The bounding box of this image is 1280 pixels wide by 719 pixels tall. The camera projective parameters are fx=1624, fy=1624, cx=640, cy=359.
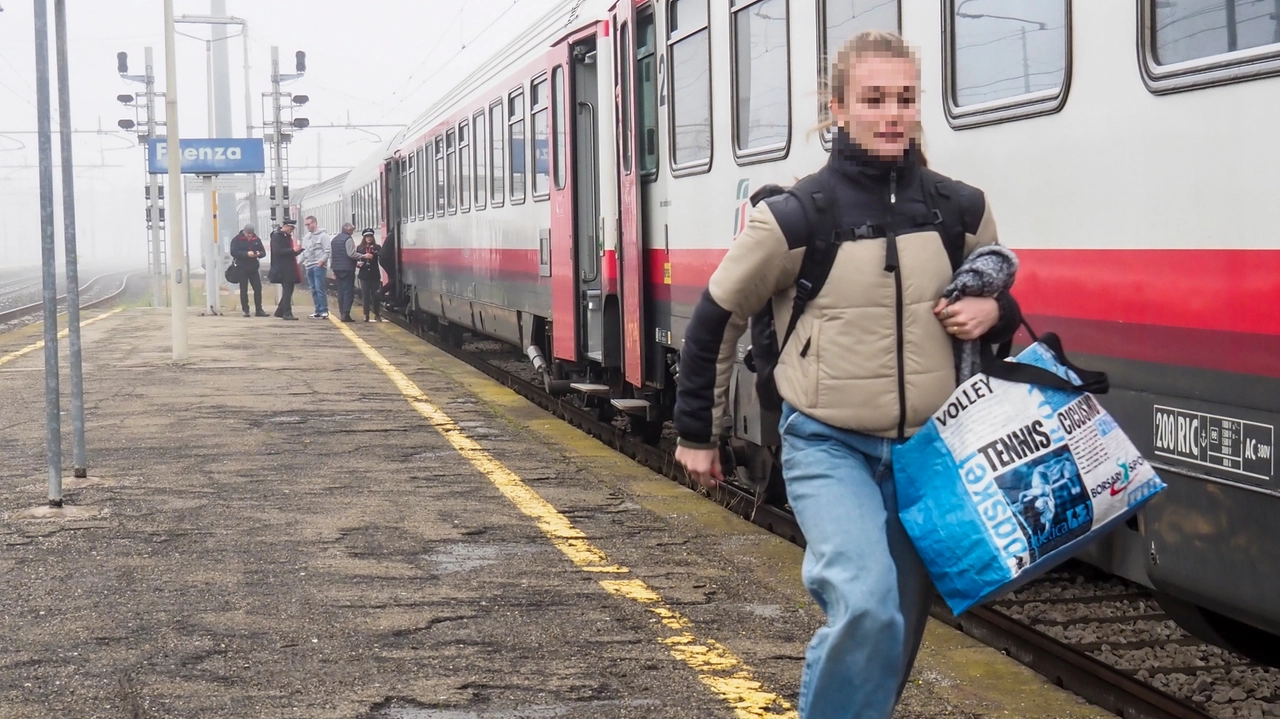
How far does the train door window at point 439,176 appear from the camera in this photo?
19.0m

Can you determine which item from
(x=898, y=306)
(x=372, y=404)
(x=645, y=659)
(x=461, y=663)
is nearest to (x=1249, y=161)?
(x=898, y=306)

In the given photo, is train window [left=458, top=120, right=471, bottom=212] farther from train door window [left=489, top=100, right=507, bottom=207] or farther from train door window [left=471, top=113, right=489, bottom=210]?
train door window [left=489, top=100, right=507, bottom=207]

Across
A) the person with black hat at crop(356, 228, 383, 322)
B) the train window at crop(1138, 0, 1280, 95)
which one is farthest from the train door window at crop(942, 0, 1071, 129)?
the person with black hat at crop(356, 228, 383, 322)

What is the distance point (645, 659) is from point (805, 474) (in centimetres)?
186

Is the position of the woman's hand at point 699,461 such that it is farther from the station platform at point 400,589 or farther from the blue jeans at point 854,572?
the station platform at point 400,589

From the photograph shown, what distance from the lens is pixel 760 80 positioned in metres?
7.49

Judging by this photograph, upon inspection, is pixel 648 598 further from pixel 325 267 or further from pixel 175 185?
pixel 325 267

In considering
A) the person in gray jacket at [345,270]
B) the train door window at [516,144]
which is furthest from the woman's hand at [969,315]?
the person in gray jacket at [345,270]

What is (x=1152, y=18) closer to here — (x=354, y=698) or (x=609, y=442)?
Result: (x=354, y=698)

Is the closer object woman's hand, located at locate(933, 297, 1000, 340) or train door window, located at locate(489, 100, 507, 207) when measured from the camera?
woman's hand, located at locate(933, 297, 1000, 340)

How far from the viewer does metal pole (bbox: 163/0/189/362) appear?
16.8m

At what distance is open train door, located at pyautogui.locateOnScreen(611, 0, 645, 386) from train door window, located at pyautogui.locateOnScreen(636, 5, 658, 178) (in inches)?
1.8

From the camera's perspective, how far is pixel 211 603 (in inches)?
231

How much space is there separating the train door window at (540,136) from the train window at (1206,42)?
779 cm
